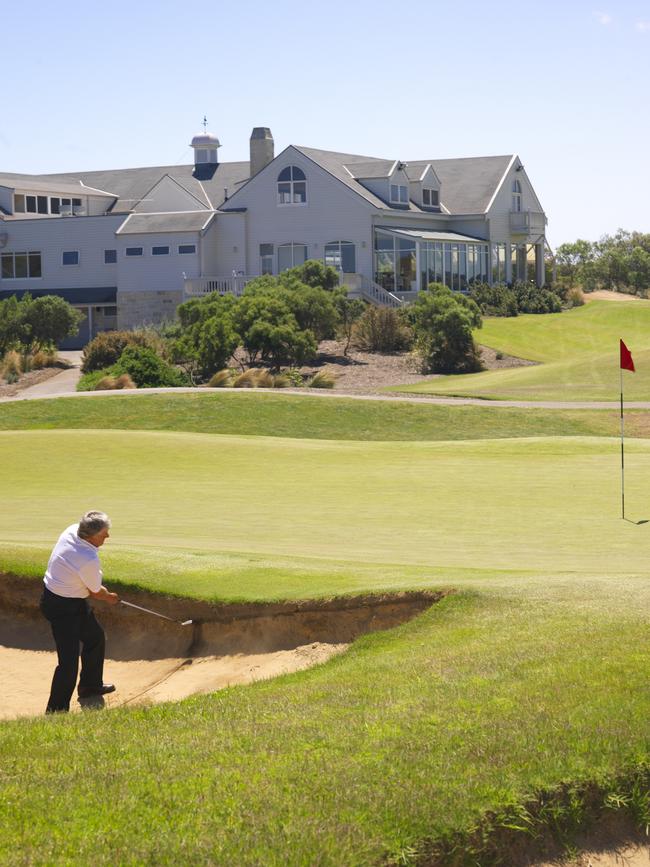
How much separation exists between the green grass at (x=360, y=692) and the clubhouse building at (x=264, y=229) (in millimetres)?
47578

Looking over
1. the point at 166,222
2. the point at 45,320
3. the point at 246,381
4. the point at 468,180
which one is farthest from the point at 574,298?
the point at 246,381

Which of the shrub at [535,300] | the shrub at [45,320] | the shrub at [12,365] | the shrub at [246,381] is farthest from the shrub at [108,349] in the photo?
the shrub at [535,300]

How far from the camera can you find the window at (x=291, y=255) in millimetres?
67750

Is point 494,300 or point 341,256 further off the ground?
point 341,256

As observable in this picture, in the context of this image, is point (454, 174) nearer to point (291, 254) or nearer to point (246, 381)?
point (291, 254)

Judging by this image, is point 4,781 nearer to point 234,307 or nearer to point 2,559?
point 2,559

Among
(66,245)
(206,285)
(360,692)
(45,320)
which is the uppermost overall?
(66,245)

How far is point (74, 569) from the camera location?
29.8 feet

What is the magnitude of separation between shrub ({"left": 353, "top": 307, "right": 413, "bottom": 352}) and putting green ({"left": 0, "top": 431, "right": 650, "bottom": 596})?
29.5 m

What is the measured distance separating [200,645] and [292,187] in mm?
59306

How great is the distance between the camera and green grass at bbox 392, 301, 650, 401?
4203 cm

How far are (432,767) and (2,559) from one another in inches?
265

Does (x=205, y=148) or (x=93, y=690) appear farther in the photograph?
(x=205, y=148)

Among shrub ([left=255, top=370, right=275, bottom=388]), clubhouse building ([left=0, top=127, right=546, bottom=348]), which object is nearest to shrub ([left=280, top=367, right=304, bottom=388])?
shrub ([left=255, top=370, right=275, bottom=388])
